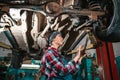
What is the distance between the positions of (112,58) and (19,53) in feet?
6.23

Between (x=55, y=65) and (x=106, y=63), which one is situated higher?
(x=55, y=65)

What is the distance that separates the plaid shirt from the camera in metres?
1.69

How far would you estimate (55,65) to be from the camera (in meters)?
1.71

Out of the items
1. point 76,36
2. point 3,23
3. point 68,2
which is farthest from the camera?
point 76,36

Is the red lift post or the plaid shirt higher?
the plaid shirt

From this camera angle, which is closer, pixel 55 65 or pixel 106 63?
pixel 55 65

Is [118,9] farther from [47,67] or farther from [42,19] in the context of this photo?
[42,19]

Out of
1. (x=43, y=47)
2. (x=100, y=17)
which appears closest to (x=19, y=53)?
(x=43, y=47)

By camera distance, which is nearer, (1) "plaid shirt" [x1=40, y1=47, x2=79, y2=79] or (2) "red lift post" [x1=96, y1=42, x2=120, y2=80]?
(1) "plaid shirt" [x1=40, y1=47, x2=79, y2=79]

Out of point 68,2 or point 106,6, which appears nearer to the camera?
point 106,6

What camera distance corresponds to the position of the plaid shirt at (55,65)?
169 cm

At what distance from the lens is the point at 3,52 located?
232 inches

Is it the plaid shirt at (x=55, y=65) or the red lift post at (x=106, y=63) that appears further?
the red lift post at (x=106, y=63)

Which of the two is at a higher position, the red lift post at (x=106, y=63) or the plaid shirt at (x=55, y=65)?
the plaid shirt at (x=55, y=65)
